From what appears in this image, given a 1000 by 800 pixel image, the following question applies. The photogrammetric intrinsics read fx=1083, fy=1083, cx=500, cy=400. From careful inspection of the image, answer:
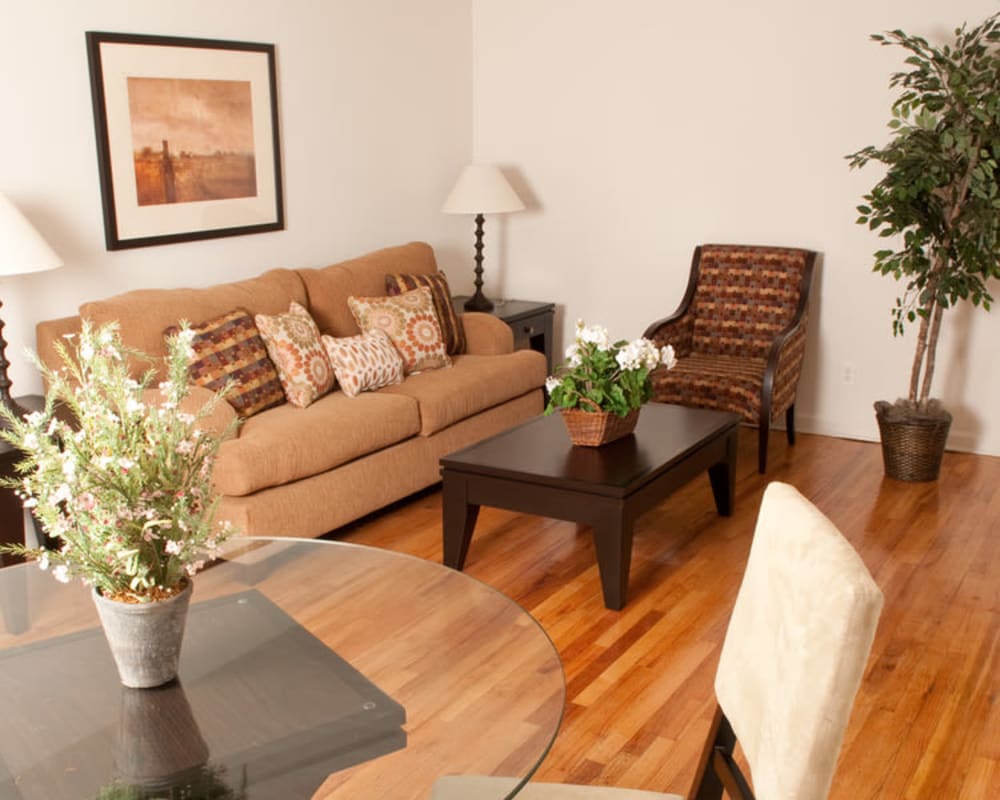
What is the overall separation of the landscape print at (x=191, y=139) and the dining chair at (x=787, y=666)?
3.30m

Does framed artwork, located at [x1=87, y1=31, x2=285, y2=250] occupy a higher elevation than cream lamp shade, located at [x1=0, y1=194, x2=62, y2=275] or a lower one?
higher

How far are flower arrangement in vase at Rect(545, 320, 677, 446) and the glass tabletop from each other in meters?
1.59

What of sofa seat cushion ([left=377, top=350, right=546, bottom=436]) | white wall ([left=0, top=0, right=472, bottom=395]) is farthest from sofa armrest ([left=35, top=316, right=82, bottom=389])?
sofa seat cushion ([left=377, top=350, right=546, bottom=436])

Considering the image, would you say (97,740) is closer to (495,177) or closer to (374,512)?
(374,512)

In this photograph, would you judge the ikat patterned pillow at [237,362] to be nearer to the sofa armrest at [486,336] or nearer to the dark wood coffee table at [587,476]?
the dark wood coffee table at [587,476]

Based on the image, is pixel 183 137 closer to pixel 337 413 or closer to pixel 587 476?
pixel 337 413

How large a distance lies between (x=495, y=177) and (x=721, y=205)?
3.81ft

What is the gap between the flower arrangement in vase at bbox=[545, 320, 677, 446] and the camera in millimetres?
3703

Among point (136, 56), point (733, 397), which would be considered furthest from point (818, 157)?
point (136, 56)

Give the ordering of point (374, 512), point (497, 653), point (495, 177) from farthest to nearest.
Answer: point (495, 177), point (374, 512), point (497, 653)

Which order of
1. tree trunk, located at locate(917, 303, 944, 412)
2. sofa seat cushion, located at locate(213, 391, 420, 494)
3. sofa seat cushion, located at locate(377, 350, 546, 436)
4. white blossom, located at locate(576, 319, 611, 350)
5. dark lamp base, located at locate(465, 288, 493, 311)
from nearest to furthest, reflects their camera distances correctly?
sofa seat cushion, located at locate(213, 391, 420, 494)
white blossom, located at locate(576, 319, 611, 350)
sofa seat cushion, located at locate(377, 350, 546, 436)
tree trunk, located at locate(917, 303, 944, 412)
dark lamp base, located at locate(465, 288, 493, 311)

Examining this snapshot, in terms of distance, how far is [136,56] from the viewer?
417 cm

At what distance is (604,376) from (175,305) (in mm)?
1635

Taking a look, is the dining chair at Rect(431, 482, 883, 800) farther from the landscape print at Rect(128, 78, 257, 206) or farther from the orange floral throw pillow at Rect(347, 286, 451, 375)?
the landscape print at Rect(128, 78, 257, 206)
